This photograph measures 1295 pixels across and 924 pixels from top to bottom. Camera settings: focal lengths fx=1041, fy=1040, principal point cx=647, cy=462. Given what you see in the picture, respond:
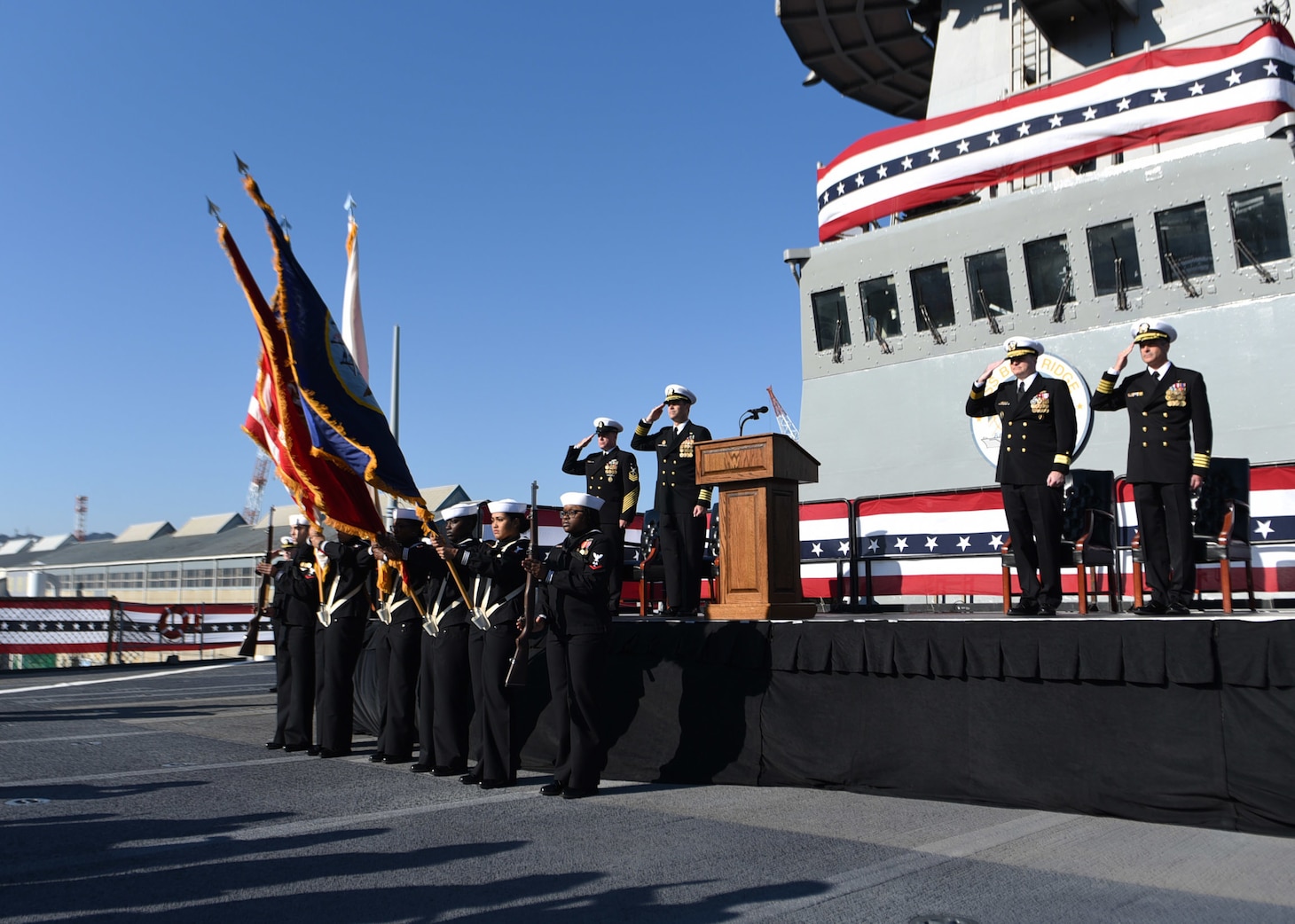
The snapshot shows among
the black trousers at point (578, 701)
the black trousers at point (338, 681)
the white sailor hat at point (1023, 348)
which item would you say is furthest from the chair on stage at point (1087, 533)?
the black trousers at point (338, 681)

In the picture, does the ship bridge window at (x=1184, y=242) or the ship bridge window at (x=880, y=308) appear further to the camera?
the ship bridge window at (x=880, y=308)

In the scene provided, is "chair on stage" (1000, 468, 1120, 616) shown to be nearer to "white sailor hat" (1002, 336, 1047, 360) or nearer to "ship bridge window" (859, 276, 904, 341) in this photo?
"white sailor hat" (1002, 336, 1047, 360)

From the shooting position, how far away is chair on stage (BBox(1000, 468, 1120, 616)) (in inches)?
303

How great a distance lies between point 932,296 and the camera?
13.4m

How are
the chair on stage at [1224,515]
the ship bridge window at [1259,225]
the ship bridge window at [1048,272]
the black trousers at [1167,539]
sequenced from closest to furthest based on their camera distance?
the black trousers at [1167,539], the chair on stage at [1224,515], the ship bridge window at [1259,225], the ship bridge window at [1048,272]

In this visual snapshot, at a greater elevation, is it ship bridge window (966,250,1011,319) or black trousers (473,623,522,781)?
ship bridge window (966,250,1011,319)

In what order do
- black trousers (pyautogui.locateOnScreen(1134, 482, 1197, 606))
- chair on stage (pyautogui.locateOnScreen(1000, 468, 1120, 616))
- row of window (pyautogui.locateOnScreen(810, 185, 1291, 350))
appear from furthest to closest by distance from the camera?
row of window (pyautogui.locateOnScreen(810, 185, 1291, 350)), chair on stage (pyautogui.locateOnScreen(1000, 468, 1120, 616)), black trousers (pyautogui.locateOnScreen(1134, 482, 1197, 606))

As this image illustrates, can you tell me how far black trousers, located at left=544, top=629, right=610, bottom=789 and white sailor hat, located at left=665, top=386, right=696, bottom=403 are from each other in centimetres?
307

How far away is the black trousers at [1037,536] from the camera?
7.17m

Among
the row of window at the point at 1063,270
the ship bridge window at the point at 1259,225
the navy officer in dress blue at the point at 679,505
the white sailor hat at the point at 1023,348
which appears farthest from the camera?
the row of window at the point at 1063,270

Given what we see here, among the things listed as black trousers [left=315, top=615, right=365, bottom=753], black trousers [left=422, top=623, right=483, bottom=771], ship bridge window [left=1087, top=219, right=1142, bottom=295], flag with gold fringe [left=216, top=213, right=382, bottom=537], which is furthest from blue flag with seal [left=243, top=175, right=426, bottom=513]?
ship bridge window [left=1087, top=219, right=1142, bottom=295]

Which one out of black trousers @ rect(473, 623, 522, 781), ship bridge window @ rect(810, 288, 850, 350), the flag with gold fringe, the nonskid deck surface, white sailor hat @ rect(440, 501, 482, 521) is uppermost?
ship bridge window @ rect(810, 288, 850, 350)

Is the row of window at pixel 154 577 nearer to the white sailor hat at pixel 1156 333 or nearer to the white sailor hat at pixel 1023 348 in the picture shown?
the white sailor hat at pixel 1023 348

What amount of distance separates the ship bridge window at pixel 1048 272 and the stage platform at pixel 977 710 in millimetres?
7297
